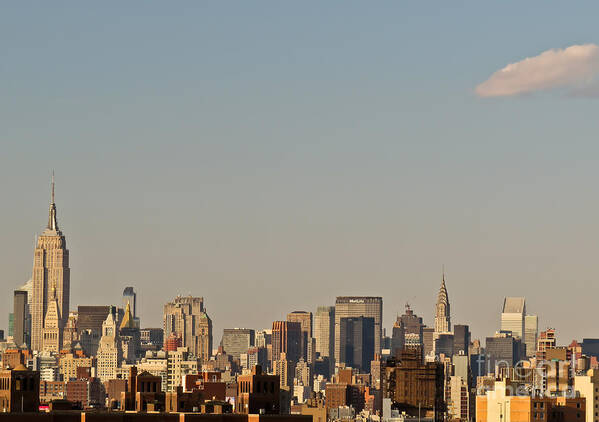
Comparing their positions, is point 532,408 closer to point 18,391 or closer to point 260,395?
point 260,395

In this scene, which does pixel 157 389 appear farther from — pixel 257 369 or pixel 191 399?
pixel 257 369

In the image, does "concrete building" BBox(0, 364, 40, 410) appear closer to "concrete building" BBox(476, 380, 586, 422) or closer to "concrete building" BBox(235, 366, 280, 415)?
"concrete building" BBox(235, 366, 280, 415)

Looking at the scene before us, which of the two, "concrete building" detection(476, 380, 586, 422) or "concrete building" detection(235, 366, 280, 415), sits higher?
"concrete building" detection(235, 366, 280, 415)

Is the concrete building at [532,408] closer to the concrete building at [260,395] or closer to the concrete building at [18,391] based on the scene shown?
the concrete building at [260,395]

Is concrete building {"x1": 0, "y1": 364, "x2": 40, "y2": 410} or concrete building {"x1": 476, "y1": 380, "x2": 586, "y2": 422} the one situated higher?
concrete building {"x1": 0, "y1": 364, "x2": 40, "y2": 410}

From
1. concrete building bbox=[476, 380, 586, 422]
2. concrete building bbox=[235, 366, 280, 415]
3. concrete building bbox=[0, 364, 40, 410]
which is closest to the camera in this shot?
concrete building bbox=[0, 364, 40, 410]

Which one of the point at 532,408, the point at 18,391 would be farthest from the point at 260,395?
the point at 532,408

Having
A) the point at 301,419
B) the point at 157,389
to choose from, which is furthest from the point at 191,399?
the point at 301,419

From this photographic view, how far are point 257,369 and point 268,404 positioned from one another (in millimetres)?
8023

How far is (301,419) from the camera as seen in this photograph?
11562 centimetres

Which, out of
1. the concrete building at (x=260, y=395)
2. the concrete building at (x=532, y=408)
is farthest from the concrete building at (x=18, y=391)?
the concrete building at (x=532, y=408)

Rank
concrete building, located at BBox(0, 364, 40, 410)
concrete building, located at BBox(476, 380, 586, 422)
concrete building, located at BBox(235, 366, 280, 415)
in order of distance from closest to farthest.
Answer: concrete building, located at BBox(0, 364, 40, 410) → concrete building, located at BBox(235, 366, 280, 415) → concrete building, located at BBox(476, 380, 586, 422)

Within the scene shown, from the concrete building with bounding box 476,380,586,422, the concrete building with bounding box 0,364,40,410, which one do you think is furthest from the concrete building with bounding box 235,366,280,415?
the concrete building with bounding box 476,380,586,422

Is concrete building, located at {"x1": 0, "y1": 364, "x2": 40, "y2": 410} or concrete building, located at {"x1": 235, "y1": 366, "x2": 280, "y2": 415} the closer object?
concrete building, located at {"x1": 0, "y1": 364, "x2": 40, "y2": 410}
